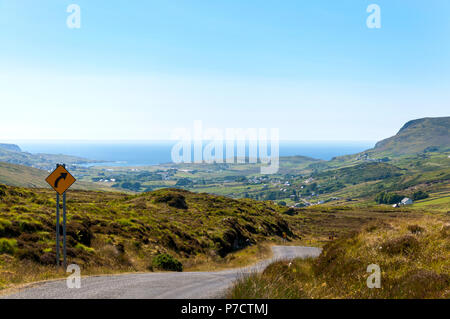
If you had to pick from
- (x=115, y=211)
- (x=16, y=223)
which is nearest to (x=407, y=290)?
(x=16, y=223)

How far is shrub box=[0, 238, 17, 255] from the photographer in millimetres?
14317

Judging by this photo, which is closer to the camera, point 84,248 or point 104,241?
point 84,248

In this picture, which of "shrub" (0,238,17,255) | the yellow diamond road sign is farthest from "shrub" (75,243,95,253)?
the yellow diamond road sign

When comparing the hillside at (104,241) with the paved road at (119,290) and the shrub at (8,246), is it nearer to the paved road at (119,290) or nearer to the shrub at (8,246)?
the shrub at (8,246)

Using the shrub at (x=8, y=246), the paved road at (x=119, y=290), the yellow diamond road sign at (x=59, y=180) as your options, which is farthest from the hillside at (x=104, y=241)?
the yellow diamond road sign at (x=59, y=180)

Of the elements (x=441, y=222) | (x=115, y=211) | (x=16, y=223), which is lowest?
(x=115, y=211)

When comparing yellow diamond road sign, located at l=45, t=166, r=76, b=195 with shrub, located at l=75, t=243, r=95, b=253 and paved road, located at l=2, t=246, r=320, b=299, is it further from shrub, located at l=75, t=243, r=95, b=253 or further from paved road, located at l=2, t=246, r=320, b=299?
shrub, located at l=75, t=243, r=95, b=253

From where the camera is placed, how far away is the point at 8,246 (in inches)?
576

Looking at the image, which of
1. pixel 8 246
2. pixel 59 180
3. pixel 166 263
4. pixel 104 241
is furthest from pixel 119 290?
pixel 104 241

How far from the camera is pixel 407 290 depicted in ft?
25.2

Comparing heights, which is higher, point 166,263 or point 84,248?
point 84,248

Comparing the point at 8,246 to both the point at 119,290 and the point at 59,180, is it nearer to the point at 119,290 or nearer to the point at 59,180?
the point at 59,180
